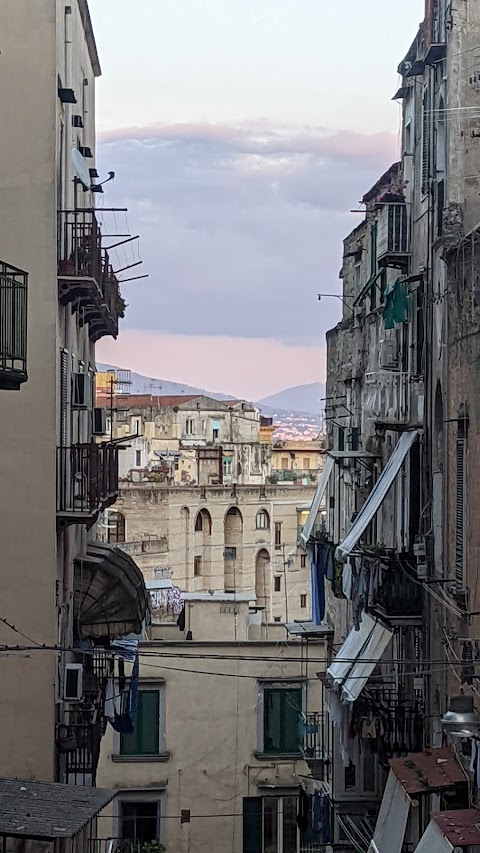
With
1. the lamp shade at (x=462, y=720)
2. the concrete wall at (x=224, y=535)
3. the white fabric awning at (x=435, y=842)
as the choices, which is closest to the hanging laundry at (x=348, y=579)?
the white fabric awning at (x=435, y=842)

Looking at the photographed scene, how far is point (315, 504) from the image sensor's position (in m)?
31.9

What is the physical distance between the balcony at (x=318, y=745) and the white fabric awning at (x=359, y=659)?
6.57m

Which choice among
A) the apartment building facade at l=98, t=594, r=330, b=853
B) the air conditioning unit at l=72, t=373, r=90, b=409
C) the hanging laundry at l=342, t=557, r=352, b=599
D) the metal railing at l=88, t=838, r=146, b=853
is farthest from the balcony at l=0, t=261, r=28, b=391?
the apartment building facade at l=98, t=594, r=330, b=853

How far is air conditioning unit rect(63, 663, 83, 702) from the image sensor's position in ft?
69.5

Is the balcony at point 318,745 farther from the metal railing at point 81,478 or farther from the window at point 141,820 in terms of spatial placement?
the metal railing at point 81,478

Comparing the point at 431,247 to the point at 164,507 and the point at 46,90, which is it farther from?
the point at 164,507

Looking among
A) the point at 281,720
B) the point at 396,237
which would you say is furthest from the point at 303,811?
the point at 396,237

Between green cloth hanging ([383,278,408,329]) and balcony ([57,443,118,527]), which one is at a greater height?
green cloth hanging ([383,278,408,329])

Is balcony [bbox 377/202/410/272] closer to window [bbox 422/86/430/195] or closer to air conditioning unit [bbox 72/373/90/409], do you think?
window [bbox 422/86/430/195]

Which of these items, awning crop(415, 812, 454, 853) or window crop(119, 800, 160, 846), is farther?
window crop(119, 800, 160, 846)

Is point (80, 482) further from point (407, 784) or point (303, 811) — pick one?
point (303, 811)

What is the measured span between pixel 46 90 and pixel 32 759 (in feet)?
30.9

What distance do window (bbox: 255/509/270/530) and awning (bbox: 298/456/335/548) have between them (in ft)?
201

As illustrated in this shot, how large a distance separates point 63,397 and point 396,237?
6565 millimetres
